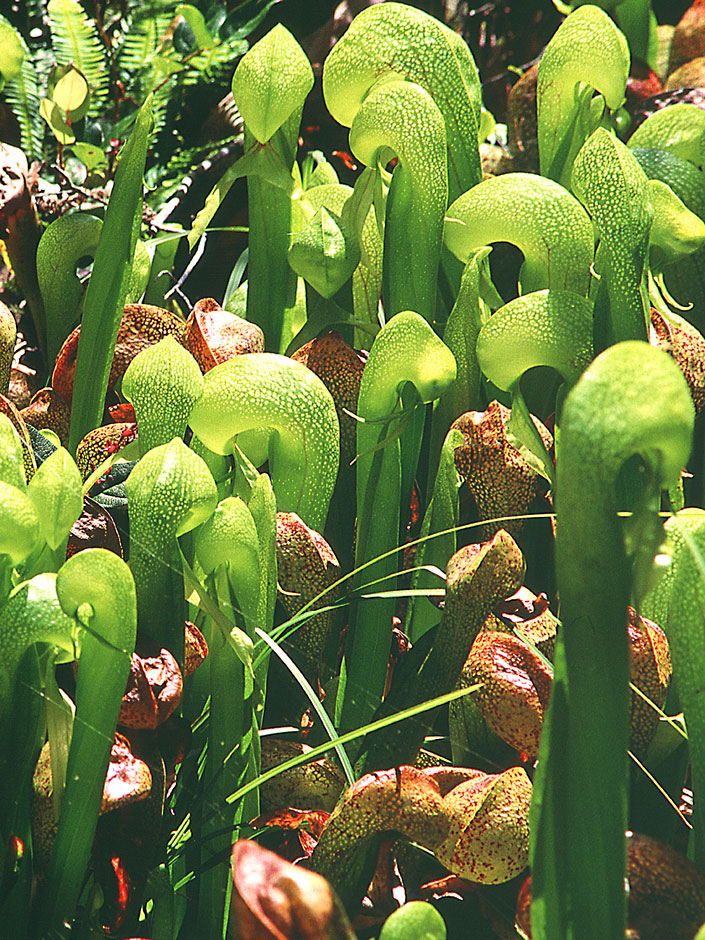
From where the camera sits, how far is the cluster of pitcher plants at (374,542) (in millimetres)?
242

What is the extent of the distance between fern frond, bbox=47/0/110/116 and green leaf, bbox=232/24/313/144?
0.40 m

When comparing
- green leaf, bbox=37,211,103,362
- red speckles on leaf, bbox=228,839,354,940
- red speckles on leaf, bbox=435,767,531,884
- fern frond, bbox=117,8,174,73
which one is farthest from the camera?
fern frond, bbox=117,8,174,73

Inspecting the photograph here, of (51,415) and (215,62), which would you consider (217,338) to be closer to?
(51,415)

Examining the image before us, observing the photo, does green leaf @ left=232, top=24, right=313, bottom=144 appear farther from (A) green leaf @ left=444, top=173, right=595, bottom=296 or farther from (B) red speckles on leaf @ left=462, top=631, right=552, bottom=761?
(B) red speckles on leaf @ left=462, top=631, right=552, bottom=761

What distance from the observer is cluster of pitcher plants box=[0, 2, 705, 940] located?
0.24m

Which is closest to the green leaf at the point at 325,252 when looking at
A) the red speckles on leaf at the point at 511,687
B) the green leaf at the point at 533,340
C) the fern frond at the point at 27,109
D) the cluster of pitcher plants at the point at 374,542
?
the cluster of pitcher plants at the point at 374,542

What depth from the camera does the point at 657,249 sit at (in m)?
0.48

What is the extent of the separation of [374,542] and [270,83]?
26cm

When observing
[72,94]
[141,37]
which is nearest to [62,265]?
[72,94]

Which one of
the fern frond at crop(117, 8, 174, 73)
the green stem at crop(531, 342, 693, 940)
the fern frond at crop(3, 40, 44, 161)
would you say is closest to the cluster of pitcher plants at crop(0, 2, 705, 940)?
the green stem at crop(531, 342, 693, 940)

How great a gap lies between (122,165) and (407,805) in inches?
13.6

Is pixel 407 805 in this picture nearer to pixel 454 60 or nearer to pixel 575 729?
pixel 575 729

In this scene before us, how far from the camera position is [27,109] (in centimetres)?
82

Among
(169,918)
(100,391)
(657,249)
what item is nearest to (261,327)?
(100,391)
